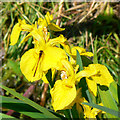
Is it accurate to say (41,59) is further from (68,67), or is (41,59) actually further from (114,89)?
(114,89)

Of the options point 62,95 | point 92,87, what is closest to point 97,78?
point 92,87

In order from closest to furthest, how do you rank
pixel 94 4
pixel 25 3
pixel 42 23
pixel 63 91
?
pixel 63 91, pixel 42 23, pixel 94 4, pixel 25 3

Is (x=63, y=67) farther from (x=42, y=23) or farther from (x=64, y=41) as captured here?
(x=42, y=23)

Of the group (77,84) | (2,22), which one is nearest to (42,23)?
(77,84)

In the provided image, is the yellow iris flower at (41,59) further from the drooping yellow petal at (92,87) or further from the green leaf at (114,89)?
the green leaf at (114,89)

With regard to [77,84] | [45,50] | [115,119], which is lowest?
[115,119]

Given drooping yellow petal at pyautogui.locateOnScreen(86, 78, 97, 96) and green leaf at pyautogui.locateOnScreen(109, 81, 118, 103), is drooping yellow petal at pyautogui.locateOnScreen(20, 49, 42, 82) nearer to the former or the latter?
drooping yellow petal at pyautogui.locateOnScreen(86, 78, 97, 96)

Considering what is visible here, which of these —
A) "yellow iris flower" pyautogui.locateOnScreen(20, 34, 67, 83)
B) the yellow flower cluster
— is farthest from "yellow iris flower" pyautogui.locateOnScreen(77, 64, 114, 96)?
"yellow iris flower" pyautogui.locateOnScreen(20, 34, 67, 83)
